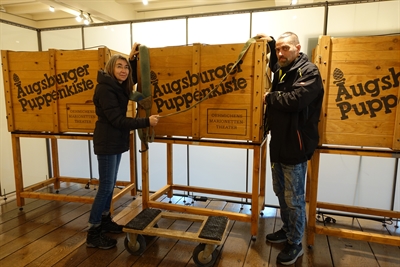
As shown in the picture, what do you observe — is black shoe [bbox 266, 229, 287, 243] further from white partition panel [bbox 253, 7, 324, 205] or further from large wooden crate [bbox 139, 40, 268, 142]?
white partition panel [bbox 253, 7, 324, 205]

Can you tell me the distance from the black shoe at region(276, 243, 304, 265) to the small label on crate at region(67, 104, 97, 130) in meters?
2.16

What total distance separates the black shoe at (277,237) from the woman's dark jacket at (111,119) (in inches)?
58.8

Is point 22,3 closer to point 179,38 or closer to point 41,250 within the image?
point 179,38

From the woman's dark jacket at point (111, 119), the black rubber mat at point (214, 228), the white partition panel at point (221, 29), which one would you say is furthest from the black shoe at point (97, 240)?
the white partition panel at point (221, 29)

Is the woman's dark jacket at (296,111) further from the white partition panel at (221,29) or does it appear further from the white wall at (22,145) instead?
the white wall at (22,145)

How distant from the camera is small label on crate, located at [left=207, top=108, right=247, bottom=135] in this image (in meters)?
2.36

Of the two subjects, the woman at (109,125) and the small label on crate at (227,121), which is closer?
the woman at (109,125)

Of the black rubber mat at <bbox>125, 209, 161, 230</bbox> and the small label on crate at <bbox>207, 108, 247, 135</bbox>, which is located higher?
the small label on crate at <bbox>207, 108, 247, 135</bbox>

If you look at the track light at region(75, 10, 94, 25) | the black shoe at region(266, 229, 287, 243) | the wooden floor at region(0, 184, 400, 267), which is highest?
the track light at region(75, 10, 94, 25)

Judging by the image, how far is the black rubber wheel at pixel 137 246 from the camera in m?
2.25

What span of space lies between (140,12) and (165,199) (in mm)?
3808

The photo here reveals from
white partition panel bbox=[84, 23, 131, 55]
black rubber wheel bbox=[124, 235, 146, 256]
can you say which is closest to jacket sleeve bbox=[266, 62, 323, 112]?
black rubber wheel bbox=[124, 235, 146, 256]

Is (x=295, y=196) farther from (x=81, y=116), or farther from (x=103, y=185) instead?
(x=81, y=116)

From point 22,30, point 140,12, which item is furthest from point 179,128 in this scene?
point 140,12
